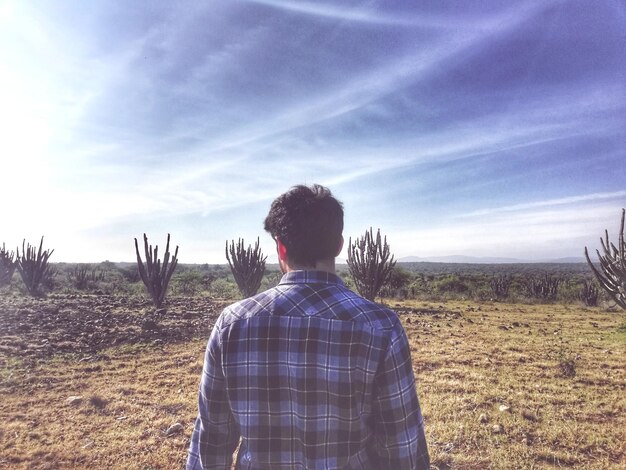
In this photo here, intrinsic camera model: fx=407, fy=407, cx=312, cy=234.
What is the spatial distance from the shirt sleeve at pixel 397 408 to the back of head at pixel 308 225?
15.3 inches

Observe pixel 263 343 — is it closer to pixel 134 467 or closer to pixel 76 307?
pixel 134 467

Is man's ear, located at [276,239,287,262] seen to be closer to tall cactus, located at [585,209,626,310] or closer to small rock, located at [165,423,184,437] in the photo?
small rock, located at [165,423,184,437]

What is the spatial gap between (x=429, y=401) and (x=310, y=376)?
4.79 m

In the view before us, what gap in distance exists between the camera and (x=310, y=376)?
4.47 ft

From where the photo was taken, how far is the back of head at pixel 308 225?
147cm

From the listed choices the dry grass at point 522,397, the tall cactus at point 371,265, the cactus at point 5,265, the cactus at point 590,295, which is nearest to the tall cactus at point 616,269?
the dry grass at point 522,397

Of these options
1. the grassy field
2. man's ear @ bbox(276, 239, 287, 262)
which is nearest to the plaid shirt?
man's ear @ bbox(276, 239, 287, 262)

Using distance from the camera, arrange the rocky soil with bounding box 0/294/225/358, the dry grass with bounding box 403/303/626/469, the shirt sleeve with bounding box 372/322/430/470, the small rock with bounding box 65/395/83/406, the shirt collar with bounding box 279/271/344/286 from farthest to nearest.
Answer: the rocky soil with bounding box 0/294/225/358 → the small rock with bounding box 65/395/83/406 → the dry grass with bounding box 403/303/626/469 → the shirt collar with bounding box 279/271/344/286 → the shirt sleeve with bounding box 372/322/430/470

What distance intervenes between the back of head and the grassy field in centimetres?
337

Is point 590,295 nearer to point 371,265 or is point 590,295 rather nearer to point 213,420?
point 371,265

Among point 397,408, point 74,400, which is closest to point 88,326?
point 74,400

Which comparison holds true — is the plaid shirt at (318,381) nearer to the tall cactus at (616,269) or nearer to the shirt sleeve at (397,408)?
the shirt sleeve at (397,408)

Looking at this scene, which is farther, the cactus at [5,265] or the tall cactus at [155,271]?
the cactus at [5,265]

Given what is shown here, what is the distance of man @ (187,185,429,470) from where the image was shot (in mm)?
1343
